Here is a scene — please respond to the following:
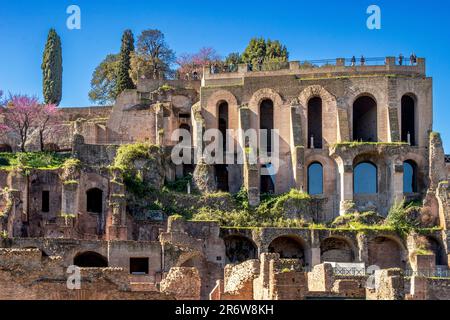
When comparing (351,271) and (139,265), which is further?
(139,265)

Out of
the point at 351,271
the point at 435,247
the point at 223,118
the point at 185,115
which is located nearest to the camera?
the point at 351,271

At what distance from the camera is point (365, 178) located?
2643 inches

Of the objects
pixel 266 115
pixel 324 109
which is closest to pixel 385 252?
pixel 324 109

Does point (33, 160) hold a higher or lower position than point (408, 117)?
lower

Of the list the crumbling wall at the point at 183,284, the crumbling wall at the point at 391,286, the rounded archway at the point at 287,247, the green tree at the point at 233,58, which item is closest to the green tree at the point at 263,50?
the green tree at the point at 233,58

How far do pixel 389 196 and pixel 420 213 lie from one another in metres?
3.23

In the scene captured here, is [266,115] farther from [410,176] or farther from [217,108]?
[410,176]

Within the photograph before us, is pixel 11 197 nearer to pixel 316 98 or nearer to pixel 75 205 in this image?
pixel 75 205

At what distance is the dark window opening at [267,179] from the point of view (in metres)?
67.8

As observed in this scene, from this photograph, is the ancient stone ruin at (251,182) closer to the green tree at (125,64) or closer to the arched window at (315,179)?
the arched window at (315,179)

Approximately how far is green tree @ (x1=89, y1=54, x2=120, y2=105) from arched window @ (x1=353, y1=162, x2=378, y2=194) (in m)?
26.7

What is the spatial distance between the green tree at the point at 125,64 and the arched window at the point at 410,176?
2535cm

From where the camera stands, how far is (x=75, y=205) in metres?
58.8

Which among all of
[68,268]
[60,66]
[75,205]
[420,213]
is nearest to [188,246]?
[75,205]
